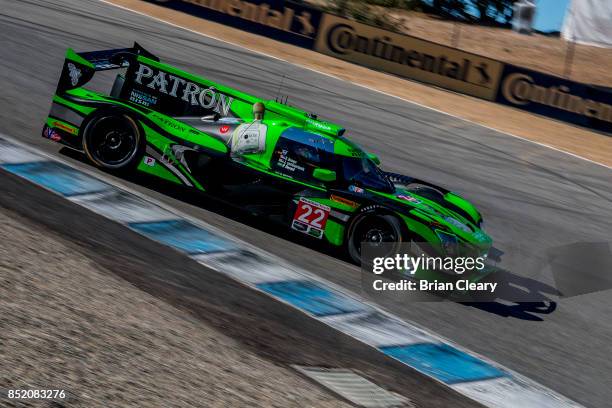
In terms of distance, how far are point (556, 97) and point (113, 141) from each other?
51.8ft

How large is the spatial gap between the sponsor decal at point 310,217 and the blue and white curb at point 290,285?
0.61m

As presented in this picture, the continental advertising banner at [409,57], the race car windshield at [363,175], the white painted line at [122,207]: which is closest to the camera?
the white painted line at [122,207]

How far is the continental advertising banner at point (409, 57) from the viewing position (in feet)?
79.8

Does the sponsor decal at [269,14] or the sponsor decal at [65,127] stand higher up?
the sponsor decal at [269,14]

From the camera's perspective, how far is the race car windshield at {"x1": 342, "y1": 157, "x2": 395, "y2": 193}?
32.9ft

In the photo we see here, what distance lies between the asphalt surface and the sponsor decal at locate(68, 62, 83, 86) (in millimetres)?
996

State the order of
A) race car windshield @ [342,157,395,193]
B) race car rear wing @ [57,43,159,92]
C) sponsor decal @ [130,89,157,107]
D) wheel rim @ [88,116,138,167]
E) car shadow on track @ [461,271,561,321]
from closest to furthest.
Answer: car shadow on track @ [461,271,561,321] < race car windshield @ [342,157,395,193] < wheel rim @ [88,116,138,167] < sponsor decal @ [130,89,157,107] < race car rear wing @ [57,43,159,92]

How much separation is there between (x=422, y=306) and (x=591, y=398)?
200 cm

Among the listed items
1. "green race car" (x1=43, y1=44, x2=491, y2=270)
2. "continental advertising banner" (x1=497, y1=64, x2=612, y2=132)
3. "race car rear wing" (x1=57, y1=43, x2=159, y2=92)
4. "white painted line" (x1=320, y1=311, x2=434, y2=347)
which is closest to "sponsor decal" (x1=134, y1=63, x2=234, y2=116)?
"green race car" (x1=43, y1=44, x2=491, y2=270)

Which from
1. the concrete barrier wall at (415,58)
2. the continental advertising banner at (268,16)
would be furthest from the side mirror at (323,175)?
the continental advertising banner at (268,16)

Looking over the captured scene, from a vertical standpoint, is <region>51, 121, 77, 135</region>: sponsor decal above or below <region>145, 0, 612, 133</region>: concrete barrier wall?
below

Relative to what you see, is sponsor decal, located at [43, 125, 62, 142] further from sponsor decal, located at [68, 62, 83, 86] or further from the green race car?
sponsor decal, located at [68, 62, 83, 86]

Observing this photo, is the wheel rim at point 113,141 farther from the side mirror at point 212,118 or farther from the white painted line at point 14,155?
the side mirror at point 212,118

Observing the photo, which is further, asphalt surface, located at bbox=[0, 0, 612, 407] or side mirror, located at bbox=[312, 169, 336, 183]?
side mirror, located at bbox=[312, 169, 336, 183]
